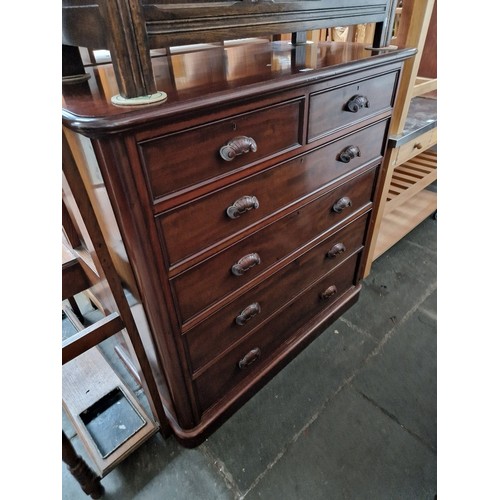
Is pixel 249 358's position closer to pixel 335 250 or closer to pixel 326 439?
pixel 326 439

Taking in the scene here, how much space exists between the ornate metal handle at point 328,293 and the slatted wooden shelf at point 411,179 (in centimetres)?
66

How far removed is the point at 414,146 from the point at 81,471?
191 cm

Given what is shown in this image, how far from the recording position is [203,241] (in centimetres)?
91

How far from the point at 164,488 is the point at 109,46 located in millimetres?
1338

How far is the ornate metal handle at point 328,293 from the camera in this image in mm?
1597

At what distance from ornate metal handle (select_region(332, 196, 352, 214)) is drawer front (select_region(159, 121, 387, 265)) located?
104mm

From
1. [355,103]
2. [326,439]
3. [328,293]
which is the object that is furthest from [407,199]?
[326,439]

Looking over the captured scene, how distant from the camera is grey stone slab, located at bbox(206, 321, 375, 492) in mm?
1298

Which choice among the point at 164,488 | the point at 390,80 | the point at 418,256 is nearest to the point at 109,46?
the point at 390,80

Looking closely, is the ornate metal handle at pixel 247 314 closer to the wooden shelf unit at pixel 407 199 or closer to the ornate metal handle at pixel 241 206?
the ornate metal handle at pixel 241 206

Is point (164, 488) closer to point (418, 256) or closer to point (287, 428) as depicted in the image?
point (287, 428)

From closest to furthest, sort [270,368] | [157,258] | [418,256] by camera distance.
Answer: [157,258] < [270,368] < [418,256]

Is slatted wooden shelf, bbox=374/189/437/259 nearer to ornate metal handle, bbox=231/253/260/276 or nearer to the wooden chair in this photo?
ornate metal handle, bbox=231/253/260/276

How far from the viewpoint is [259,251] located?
1.10 m
